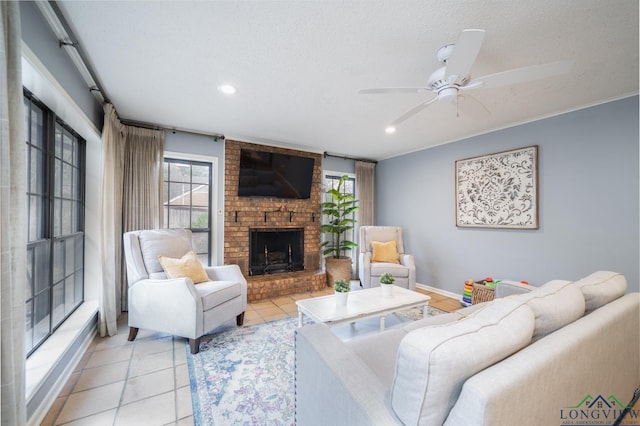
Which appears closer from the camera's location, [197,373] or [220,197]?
[197,373]

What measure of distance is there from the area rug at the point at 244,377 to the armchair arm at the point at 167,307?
244 millimetres

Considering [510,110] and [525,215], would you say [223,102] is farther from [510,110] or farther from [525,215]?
[525,215]

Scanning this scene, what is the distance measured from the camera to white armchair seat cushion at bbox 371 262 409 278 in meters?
3.80

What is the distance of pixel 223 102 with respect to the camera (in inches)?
109

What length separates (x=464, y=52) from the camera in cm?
144

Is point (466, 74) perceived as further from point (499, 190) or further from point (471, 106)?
point (499, 190)

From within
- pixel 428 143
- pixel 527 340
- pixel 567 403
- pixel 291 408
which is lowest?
pixel 291 408

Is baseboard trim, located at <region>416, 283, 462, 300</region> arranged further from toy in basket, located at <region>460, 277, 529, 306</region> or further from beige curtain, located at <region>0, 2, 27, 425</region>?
beige curtain, located at <region>0, 2, 27, 425</region>

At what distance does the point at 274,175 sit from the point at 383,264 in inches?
84.9

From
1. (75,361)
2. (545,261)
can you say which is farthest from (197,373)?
(545,261)

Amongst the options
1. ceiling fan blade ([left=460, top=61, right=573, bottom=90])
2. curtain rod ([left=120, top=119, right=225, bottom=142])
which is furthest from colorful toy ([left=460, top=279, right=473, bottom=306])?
curtain rod ([left=120, top=119, right=225, bottom=142])

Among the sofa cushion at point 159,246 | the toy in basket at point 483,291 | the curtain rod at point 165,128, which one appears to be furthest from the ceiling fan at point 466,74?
the curtain rod at point 165,128

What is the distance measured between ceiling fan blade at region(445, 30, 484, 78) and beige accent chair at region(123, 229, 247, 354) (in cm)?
253

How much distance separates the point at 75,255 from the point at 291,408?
2536mm
